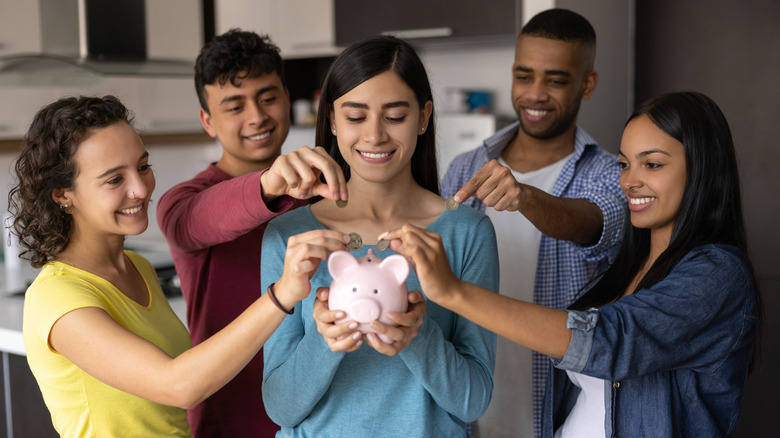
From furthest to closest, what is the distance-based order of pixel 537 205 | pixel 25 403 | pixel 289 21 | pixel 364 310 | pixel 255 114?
1. pixel 289 21
2. pixel 25 403
3. pixel 255 114
4. pixel 537 205
5. pixel 364 310

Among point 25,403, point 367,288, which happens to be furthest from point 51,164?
point 25,403

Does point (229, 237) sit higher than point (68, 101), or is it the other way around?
point (68, 101)

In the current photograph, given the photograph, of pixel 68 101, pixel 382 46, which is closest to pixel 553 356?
pixel 382 46

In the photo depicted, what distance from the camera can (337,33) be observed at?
3328 millimetres

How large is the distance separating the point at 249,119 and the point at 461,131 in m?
1.70

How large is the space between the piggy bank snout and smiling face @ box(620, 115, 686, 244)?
0.56 meters

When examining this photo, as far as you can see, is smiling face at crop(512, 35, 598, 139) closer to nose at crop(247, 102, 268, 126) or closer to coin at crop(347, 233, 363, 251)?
nose at crop(247, 102, 268, 126)

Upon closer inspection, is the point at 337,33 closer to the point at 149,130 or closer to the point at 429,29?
the point at 429,29

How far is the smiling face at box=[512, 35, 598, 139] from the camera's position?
183cm

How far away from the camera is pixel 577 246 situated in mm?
1661

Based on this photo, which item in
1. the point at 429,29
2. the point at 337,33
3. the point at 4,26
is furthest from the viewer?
the point at 337,33

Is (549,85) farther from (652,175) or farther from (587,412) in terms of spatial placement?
(587,412)

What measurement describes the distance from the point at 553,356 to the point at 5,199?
2.84 metres

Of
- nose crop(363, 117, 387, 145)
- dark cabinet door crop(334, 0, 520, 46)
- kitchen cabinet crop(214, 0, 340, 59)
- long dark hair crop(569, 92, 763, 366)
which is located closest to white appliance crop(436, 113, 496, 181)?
dark cabinet door crop(334, 0, 520, 46)
